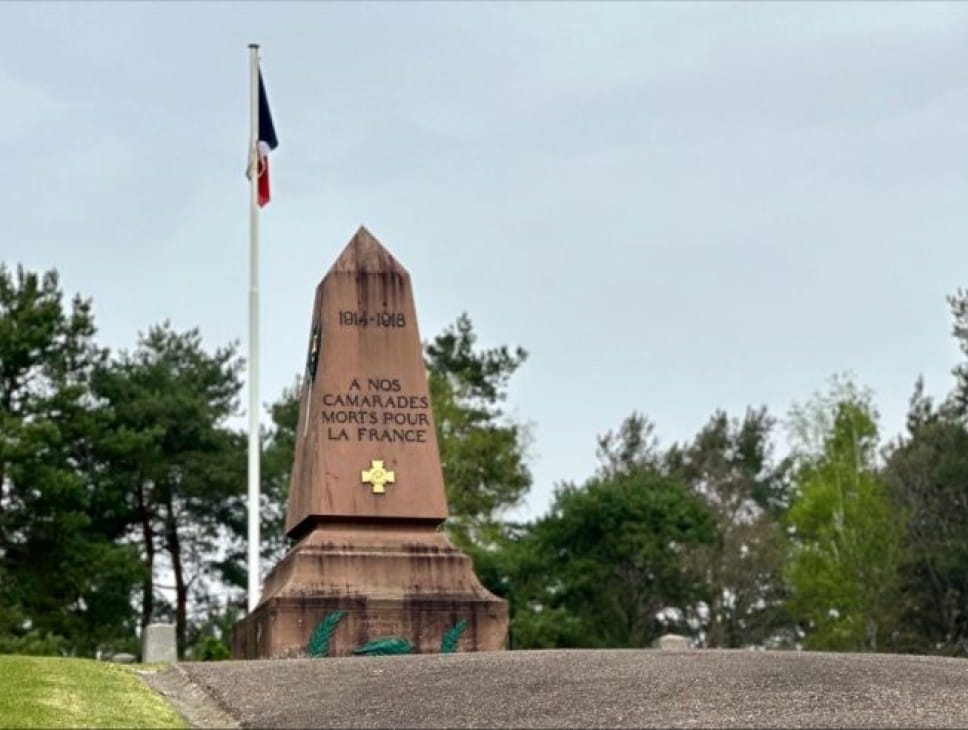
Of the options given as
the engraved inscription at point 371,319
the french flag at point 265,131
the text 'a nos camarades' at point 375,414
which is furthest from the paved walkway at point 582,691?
the french flag at point 265,131

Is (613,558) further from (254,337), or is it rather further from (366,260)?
(366,260)

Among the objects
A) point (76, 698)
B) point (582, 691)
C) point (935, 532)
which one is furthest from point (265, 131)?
point (935, 532)

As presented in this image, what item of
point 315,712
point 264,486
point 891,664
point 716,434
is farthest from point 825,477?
point 315,712

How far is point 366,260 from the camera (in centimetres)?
2152

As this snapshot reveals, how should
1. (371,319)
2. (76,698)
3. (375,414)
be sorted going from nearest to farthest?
(76,698), (375,414), (371,319)

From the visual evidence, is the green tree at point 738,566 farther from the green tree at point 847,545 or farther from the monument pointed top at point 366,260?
the monument pointed top at point 366,260

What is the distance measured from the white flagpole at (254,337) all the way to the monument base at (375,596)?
14.8 ft

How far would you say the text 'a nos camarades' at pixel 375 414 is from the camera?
20750 mm

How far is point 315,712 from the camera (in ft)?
39.9

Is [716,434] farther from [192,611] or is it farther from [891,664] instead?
[891,664]

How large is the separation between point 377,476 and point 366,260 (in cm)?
274

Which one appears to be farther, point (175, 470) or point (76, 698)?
point (175, 470)

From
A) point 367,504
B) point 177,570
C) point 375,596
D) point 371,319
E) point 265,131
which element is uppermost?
point 265,131

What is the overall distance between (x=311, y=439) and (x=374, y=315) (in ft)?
5.56
